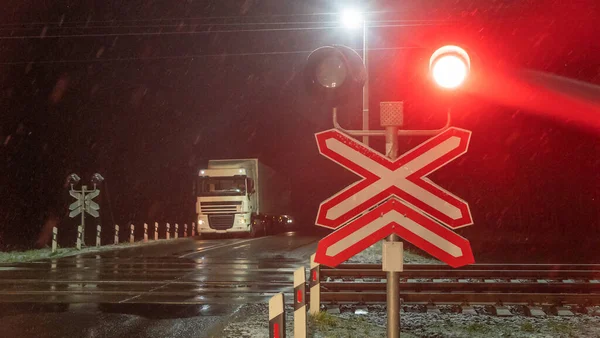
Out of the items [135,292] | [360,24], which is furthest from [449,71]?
[360,24]

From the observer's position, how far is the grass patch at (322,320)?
8.59m

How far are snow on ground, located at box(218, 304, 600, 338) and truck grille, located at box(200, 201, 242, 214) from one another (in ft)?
74.5

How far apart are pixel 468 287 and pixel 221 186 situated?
853 inches

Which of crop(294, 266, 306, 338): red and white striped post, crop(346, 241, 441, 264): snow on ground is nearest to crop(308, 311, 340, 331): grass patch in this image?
crop(294, 266, 306, 338): red and white striped post

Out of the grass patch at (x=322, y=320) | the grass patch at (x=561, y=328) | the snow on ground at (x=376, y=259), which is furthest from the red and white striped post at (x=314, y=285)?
the snow on ground at (x=376, y=259)

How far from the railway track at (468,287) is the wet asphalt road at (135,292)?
1355 mm

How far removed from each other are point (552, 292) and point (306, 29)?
43.4 ft

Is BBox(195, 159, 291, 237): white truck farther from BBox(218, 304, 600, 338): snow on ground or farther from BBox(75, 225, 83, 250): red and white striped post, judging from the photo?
BBox(218, 304, 600, 338): snow on ground

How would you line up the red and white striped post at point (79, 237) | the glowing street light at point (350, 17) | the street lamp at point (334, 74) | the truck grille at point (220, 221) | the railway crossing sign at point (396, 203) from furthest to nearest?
1. the truck grille at point (220, 221)
2. the red and white striped post at point (79, 237)
3. the glowing street light at point (350, 17)
4. the street lamp at point (334, 74)
5. the railway crossing sign at point (396, 203)

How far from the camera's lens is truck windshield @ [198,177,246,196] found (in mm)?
32344

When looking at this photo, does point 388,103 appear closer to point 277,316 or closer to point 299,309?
point 277,316

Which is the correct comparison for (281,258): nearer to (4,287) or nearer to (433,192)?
(4,287)

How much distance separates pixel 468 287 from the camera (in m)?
12.0

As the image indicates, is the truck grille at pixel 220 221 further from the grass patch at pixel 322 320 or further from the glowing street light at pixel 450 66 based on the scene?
the glowing street light at pixel 450 66
